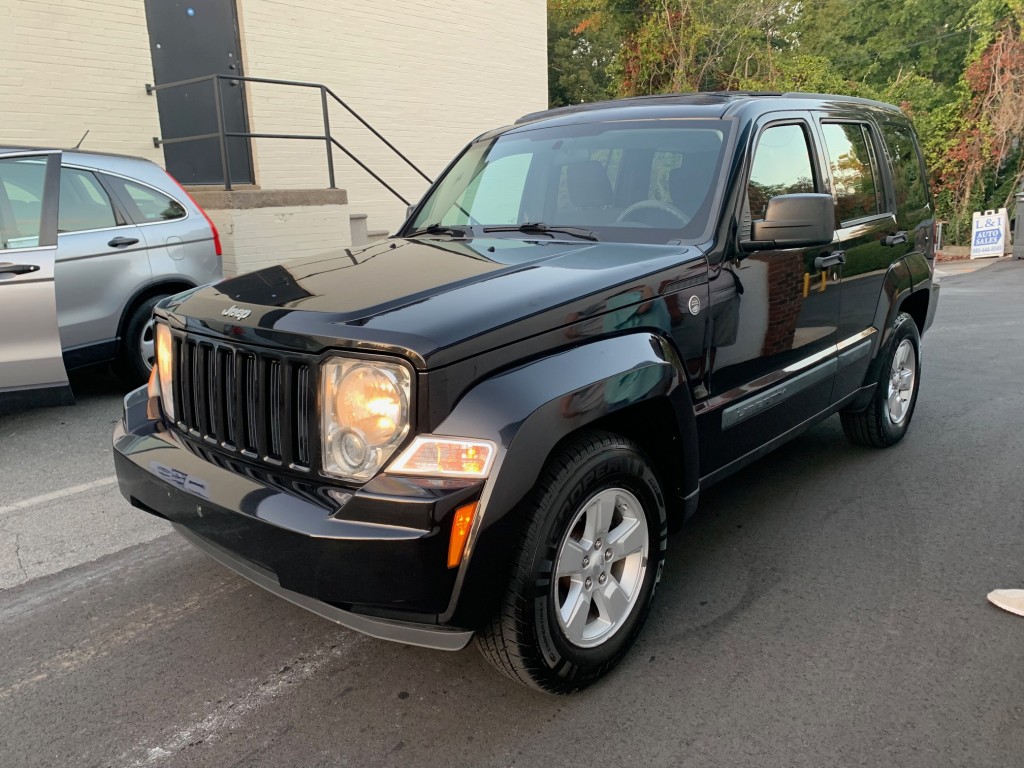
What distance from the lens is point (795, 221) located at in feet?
10.5

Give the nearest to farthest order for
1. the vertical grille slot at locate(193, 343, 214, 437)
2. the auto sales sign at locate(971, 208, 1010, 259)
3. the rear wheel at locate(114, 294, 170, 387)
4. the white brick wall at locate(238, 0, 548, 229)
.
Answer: the vertical grille slot at locate(193, 343, 214, 437) < the rear wheel at locate(114, 294, 170, 387) < the white brick wall at locate(238, 0, 548, 229) < the auto sales sign at locate(971, 208, 1010, 259)

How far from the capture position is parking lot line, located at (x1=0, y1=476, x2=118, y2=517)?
4.31 meters

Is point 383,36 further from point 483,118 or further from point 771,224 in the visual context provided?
point 771,224

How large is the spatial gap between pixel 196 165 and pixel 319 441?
9406 millimetres

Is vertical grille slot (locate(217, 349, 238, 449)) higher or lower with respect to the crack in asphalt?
higher

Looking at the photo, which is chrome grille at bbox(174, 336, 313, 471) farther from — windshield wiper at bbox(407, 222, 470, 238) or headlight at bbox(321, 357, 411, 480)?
windshield wiper at bbox(407, 222, 470, 238)

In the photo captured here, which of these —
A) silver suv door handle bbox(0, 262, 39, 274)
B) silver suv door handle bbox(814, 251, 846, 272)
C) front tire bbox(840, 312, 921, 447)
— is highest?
silver suv door handle bbox(814, 251, 846, 272)

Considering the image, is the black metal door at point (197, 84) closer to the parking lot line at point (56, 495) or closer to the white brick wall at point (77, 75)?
the white brick wall at point (77, 75)

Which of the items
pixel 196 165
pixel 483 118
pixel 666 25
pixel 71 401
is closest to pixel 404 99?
pixel 483 118

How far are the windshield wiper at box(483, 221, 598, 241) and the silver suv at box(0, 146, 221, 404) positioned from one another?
102 inches

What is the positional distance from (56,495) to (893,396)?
4.70 metres

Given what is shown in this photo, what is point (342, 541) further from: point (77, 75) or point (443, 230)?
point (77, 75)

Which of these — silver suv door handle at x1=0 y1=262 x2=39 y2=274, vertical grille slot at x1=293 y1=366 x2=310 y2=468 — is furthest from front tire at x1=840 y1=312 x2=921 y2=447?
silver suv door handle at x1=0 y1=262 x2=39 y2=274

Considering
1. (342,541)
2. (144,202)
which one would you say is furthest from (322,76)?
(342,541)
